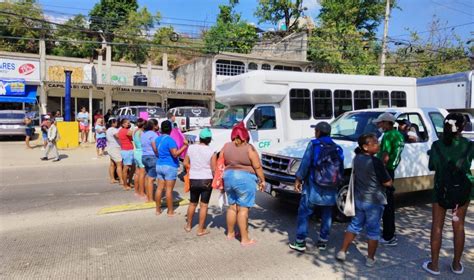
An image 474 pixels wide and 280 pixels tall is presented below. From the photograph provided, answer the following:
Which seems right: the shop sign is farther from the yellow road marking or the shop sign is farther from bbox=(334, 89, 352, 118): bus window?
bbox=(334, 89, 352, 118): bus window

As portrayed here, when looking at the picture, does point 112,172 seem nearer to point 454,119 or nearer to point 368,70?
point 454,119

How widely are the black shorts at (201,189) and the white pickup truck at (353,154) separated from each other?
1.23 m

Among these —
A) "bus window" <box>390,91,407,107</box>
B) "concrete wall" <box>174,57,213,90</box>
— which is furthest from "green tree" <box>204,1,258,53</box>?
"bus window" <box>390,91,407,107</box>

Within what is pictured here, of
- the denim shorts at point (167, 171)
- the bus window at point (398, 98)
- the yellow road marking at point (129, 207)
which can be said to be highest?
the bus window at point (398, 98)

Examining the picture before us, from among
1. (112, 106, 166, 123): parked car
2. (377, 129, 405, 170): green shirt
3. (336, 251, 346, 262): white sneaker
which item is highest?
(112, 106, 166, 123): parked car

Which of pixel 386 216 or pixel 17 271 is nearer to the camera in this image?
pixel 17 271

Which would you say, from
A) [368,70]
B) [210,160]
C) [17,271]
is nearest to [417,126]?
[210,160]

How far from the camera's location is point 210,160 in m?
A: 5.50

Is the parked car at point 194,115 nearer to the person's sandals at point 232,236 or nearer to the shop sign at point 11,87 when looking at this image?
the shop sign at point 11,87

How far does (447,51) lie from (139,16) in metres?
30.2

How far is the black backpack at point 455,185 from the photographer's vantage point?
4082 mm

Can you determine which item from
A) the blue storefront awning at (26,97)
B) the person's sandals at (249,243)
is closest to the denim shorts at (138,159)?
the person's sandals at (249,243)

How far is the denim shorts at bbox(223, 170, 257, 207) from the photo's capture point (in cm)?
502

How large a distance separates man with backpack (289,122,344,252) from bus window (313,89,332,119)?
20.0 ft
